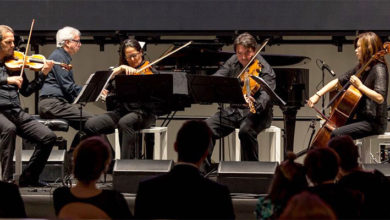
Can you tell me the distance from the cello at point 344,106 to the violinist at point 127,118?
1610 mm

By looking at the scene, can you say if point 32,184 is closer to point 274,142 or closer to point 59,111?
point 59,111

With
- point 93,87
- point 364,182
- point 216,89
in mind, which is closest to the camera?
point 364,182

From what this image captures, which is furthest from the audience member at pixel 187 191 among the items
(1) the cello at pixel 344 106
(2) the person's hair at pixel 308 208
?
(1) the cello at pixel 344 106

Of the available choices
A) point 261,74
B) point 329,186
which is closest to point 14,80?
point 261,74

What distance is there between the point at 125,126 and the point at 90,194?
3031mm

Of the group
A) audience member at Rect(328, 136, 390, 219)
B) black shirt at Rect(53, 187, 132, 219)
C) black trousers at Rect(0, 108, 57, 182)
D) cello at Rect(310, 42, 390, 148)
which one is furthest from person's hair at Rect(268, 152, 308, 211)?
black trousers at Rect(0, 108, 57, 182)

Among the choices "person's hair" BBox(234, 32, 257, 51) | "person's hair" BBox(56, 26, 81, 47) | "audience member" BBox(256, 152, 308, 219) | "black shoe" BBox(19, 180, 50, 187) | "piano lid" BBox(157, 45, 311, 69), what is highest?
"person's hair" BBox(56, 26, 81, 47)

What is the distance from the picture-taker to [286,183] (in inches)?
120

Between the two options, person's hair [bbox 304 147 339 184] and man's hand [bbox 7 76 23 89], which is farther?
man's hand [bbox 7 76 23 89]

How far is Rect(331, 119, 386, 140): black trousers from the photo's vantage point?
5.84 metres

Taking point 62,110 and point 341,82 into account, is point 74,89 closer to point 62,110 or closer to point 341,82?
point 62,110

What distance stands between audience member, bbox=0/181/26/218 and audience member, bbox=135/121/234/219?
64cm

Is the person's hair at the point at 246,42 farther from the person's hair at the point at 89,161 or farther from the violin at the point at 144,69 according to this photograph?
the person's hair at the point at 89,161

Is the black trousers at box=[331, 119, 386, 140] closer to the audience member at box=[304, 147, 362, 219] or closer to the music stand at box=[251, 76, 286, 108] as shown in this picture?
the music stand at box=[251, 76, 286, 108]
